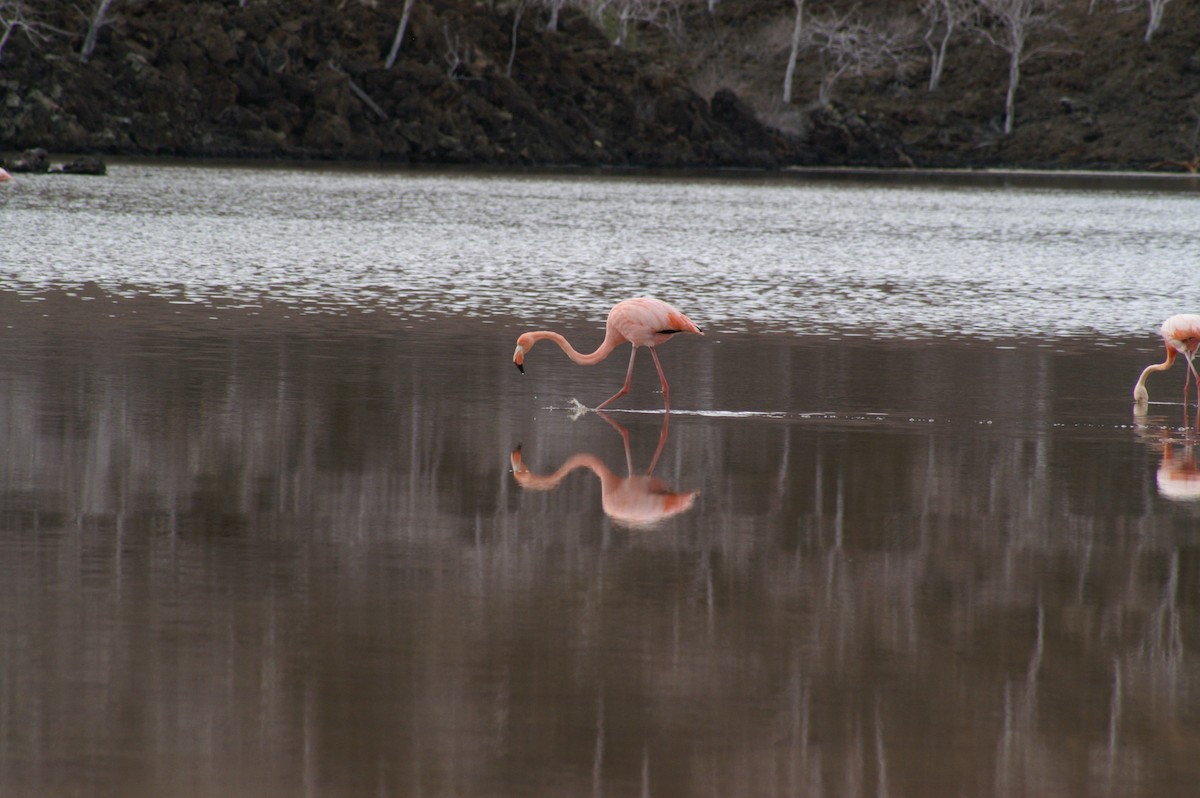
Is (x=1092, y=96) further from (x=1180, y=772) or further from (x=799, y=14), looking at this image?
(x=1180, y=772)

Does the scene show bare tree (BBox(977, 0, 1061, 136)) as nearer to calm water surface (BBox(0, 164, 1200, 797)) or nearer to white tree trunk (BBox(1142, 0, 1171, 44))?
white tree trunk (BBox(1142, 0, 1171, 44))

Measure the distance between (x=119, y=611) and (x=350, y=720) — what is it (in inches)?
55.2

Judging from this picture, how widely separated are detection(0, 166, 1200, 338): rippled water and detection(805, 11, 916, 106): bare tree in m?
48.5

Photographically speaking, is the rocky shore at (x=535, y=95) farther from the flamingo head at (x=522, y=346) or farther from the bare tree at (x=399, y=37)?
the flamingo head at (x=522, y=346)

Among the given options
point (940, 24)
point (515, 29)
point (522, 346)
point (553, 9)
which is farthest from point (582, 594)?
point (940, 24)

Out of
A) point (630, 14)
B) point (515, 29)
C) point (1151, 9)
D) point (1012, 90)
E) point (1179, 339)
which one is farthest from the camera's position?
point (1151, 9)

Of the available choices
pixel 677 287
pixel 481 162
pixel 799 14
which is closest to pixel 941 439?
pixel 677 287

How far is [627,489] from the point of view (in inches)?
347

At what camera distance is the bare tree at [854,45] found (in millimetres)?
95312

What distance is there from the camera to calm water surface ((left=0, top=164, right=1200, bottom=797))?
500 cm

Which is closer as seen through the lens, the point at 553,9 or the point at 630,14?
the point at 553,9

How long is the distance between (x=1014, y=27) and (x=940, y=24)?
15.1m

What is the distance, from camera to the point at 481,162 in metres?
78.2

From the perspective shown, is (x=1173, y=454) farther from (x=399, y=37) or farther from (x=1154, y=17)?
(x=1154, y=17)
